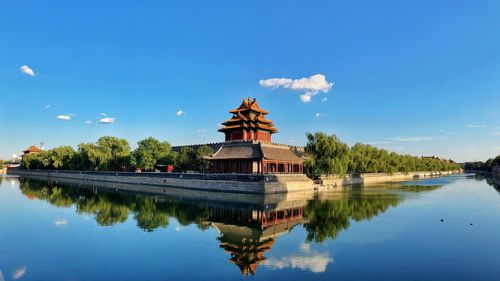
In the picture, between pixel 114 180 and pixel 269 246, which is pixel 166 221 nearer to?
pixel 269 246

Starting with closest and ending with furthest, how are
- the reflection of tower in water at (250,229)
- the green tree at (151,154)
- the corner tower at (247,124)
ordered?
the reflection of tower in water at (250,229) → the corner tower at (247,124) → the green tree at (151,154)

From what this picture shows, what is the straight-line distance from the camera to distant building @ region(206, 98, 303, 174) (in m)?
46.8

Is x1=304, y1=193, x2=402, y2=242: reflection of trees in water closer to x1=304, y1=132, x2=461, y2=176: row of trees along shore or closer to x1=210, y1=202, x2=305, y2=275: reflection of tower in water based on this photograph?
x1=210, y1=202, x2=305, y2=275: reflection of tower in water

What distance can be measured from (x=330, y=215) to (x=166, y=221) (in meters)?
12.6

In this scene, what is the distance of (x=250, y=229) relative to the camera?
74.8ft

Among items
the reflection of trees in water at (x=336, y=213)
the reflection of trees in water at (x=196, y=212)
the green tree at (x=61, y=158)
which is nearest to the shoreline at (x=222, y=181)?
the reflection of trees in water at (x=196, y=212)

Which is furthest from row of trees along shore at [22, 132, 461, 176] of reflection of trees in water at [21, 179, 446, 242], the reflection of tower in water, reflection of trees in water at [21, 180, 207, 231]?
the reflection of tower in water

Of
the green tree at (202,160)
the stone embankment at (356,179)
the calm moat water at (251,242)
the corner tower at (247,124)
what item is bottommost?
the calm moat water at (251,242)

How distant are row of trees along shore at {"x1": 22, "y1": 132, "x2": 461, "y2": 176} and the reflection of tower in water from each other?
83.7ft

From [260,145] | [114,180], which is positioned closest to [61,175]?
[114,180]

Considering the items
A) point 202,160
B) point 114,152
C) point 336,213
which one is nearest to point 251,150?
point 202,160

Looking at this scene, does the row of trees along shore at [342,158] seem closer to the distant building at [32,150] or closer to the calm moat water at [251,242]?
the calm moat water at [251,242]

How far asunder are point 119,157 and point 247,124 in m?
30.6

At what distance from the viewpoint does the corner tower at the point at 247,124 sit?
5461cm
